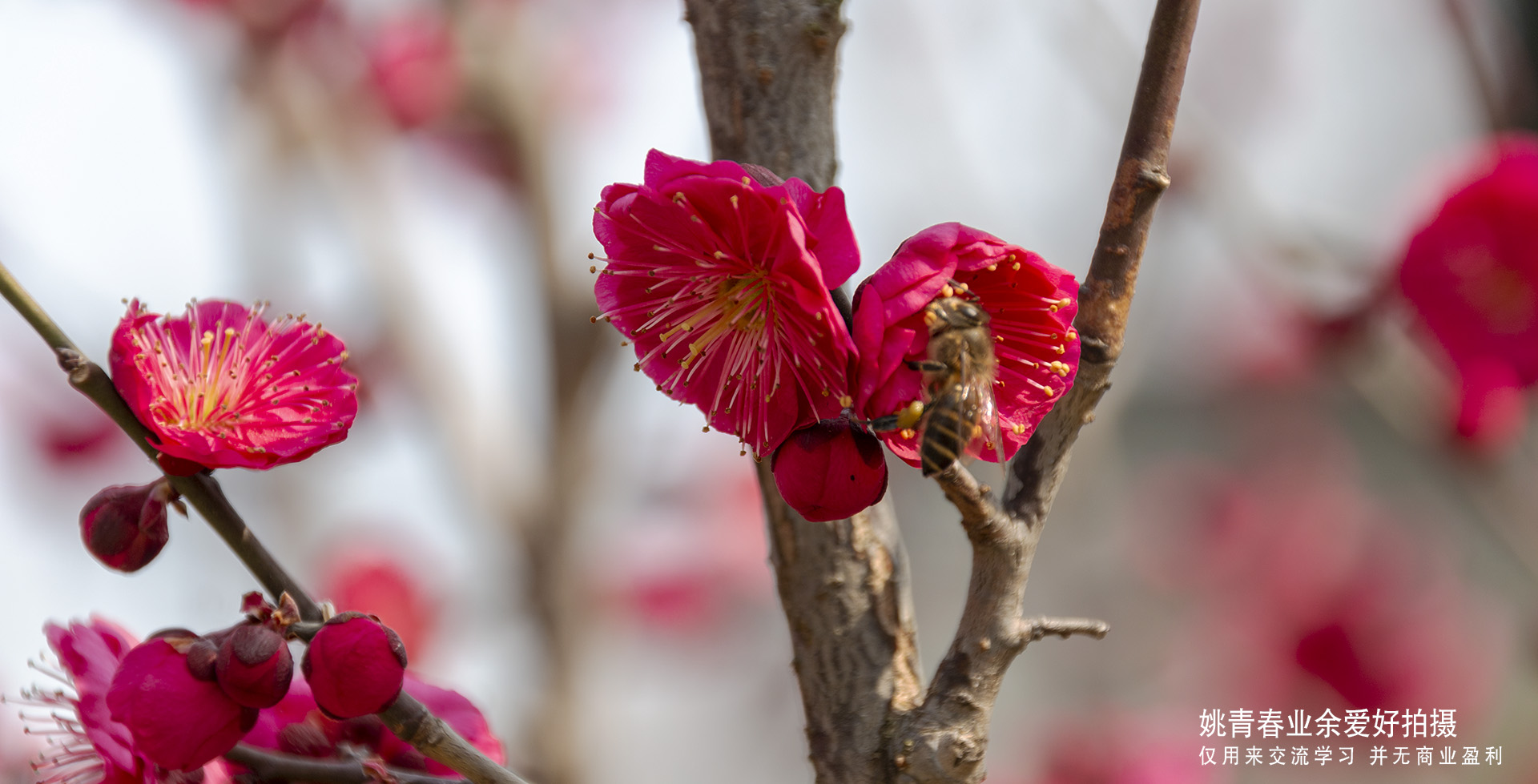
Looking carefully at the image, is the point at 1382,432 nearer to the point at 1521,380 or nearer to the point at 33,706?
the point at 1521,380

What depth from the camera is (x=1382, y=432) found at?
5.77 metres

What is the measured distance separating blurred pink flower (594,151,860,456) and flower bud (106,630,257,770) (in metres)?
0.26

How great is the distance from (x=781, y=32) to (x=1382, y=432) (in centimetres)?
621

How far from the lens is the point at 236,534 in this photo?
1.63 feet

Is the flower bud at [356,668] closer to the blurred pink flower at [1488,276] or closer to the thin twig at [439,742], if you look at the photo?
the thin twig at [439,742]

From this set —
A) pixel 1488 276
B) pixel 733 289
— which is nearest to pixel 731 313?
pixel 733 289

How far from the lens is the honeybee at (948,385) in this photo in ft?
1.43

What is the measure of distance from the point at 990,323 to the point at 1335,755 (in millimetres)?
1947

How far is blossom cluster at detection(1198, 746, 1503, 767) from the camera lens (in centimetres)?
169

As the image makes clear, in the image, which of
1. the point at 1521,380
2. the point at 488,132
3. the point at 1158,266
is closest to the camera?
the point at 1521,380

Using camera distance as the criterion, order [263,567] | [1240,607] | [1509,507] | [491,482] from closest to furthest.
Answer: [263,567], [1509,507], [491,482], [1240,607]

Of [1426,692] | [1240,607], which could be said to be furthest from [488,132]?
[1426,692]

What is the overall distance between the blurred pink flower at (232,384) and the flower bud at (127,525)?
0.13 feet

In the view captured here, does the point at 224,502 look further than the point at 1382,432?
No
